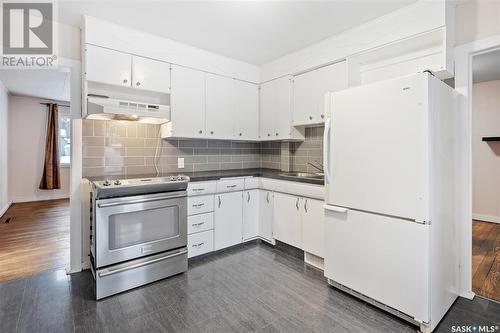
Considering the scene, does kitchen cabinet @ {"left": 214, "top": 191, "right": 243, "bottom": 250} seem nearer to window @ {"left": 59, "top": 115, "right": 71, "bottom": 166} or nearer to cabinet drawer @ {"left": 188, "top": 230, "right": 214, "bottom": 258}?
cabinet drawer @ {"left": 188, "top": 230, "right": 214, "bottom": 258}

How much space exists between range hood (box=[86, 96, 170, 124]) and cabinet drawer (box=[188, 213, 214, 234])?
116 centimetres

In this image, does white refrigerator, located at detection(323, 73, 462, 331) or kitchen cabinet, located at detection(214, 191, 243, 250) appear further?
kitchen cabinet, located at detection(214, 191, 243, 250)

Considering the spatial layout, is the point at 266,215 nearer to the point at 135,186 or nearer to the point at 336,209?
the point at 336,209

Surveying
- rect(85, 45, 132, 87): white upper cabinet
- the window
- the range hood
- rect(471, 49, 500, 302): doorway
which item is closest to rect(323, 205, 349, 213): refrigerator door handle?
the range hood

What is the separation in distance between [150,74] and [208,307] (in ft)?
7.78

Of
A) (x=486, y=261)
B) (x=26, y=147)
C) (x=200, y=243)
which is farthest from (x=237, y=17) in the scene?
(x=26, y=147)

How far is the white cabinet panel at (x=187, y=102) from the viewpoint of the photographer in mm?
2961

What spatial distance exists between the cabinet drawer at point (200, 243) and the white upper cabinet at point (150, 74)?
1.68 m

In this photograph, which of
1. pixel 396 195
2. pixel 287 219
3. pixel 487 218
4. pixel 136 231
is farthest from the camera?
pixel 487 218

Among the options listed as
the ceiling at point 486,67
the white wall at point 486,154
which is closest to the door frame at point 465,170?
the ceiling at point 486,67

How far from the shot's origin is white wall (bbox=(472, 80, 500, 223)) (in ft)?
14.6

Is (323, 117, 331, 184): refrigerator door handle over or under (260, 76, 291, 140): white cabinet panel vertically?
under

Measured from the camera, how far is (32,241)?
3.47 metres

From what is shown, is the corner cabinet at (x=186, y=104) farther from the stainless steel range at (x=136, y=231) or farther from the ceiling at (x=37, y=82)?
the ceiling at (x=37, y=82)
